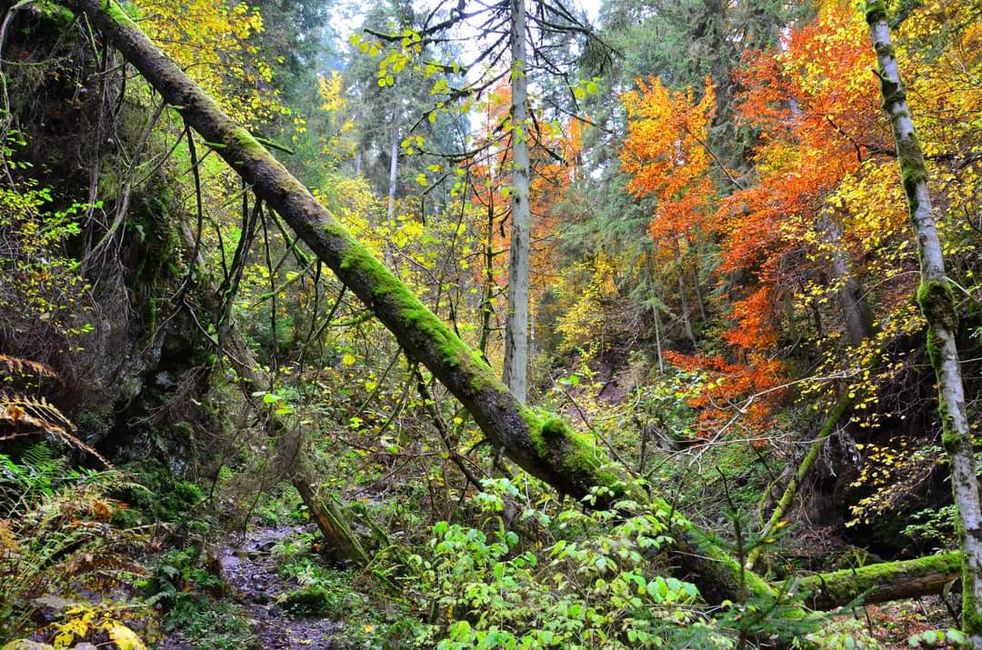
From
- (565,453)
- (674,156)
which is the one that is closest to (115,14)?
(565,453)

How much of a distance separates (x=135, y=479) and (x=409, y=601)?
3.83 metres

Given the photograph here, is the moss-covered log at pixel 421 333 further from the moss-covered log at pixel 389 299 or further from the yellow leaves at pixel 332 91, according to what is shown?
the yellow leaves at pixel 332 91

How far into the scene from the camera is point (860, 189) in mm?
7465

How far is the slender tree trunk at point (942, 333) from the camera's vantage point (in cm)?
319

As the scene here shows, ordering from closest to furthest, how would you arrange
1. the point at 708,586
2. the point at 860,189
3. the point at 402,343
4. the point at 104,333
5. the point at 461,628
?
1. the point at 461,628
2. the point at 708,586
3. the point at 402,343
4. the point at 104,333
5. the point at 860,189

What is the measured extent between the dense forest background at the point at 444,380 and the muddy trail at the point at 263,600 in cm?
5

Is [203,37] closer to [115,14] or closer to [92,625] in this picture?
[115,14]

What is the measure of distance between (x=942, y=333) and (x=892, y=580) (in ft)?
6.13

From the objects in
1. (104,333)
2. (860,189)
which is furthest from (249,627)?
(860,189)

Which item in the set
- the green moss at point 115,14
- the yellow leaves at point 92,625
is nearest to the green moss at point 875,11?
the green moss at point 115,14

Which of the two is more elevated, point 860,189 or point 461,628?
point 860,189

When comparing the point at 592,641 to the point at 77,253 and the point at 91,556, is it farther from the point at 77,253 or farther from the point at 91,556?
the point at 77,253

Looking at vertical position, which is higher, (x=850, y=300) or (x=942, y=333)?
(x=850, y=300)

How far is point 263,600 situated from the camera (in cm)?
650
